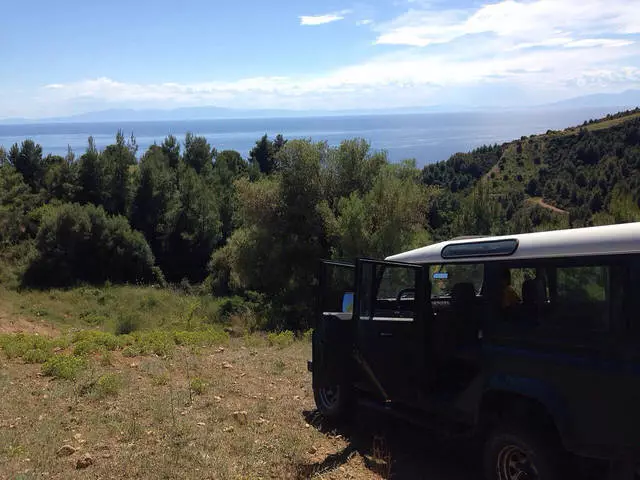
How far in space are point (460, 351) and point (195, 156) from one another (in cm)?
4853

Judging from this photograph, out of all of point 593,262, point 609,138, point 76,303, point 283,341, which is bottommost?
point 76,303

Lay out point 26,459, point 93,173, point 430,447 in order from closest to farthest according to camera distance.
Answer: point 26,459, point 430,447, point 93,173

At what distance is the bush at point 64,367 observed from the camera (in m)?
8.73

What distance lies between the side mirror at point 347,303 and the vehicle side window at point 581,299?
2775 mm

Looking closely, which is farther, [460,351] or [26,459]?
[26,459]

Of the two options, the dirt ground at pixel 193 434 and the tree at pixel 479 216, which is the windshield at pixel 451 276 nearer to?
the dirt ground at pixel 193 434

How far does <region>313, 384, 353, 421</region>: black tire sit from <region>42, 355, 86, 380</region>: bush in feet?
13.9

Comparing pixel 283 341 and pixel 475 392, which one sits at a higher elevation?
pixel 475 392

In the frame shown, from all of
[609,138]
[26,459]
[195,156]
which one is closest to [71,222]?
[195,156]

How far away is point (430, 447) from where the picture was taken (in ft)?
18.9

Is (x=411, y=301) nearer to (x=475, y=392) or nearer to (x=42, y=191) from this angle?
(x=475, y=392)

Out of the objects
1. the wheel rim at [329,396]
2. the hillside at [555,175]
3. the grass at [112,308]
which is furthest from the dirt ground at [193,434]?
the hillside at [555,175]

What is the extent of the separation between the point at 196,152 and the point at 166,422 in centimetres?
4662

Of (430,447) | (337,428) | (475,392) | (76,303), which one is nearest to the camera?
(475,392)
